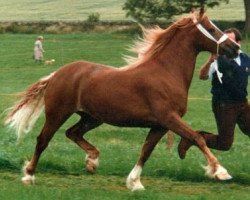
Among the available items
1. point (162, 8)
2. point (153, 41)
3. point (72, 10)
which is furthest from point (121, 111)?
point (72, 10)

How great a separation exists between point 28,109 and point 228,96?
8.50ft

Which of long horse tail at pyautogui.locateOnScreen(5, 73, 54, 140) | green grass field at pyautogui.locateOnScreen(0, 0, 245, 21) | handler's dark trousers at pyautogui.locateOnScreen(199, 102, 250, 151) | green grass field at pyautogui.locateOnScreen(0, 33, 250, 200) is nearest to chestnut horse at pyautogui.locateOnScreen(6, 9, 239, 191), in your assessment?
long horse tail at pyautogui.locateOnScreen(5, 73, 54, 140)

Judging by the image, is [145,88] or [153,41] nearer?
[145,88]

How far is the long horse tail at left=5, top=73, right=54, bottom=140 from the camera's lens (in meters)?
10.9

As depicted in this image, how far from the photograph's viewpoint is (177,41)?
10234mm

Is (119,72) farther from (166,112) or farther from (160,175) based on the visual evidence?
(160,175)

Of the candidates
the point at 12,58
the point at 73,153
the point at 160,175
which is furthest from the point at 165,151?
the point at 12,58

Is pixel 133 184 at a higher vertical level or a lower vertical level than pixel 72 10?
higher

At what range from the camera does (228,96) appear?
10.9 metres

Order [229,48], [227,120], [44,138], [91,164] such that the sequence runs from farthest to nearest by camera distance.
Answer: [227,120] → [91,164] → [44,138] → [229,48]

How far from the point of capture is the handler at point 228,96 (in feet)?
35.4

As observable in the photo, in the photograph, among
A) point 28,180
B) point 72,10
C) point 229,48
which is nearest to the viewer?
point 229,48

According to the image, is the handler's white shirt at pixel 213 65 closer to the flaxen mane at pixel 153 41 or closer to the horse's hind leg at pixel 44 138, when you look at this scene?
the flaxen mane at pixel 153 41

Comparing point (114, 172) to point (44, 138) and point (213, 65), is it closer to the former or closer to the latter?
point (44, 138)
